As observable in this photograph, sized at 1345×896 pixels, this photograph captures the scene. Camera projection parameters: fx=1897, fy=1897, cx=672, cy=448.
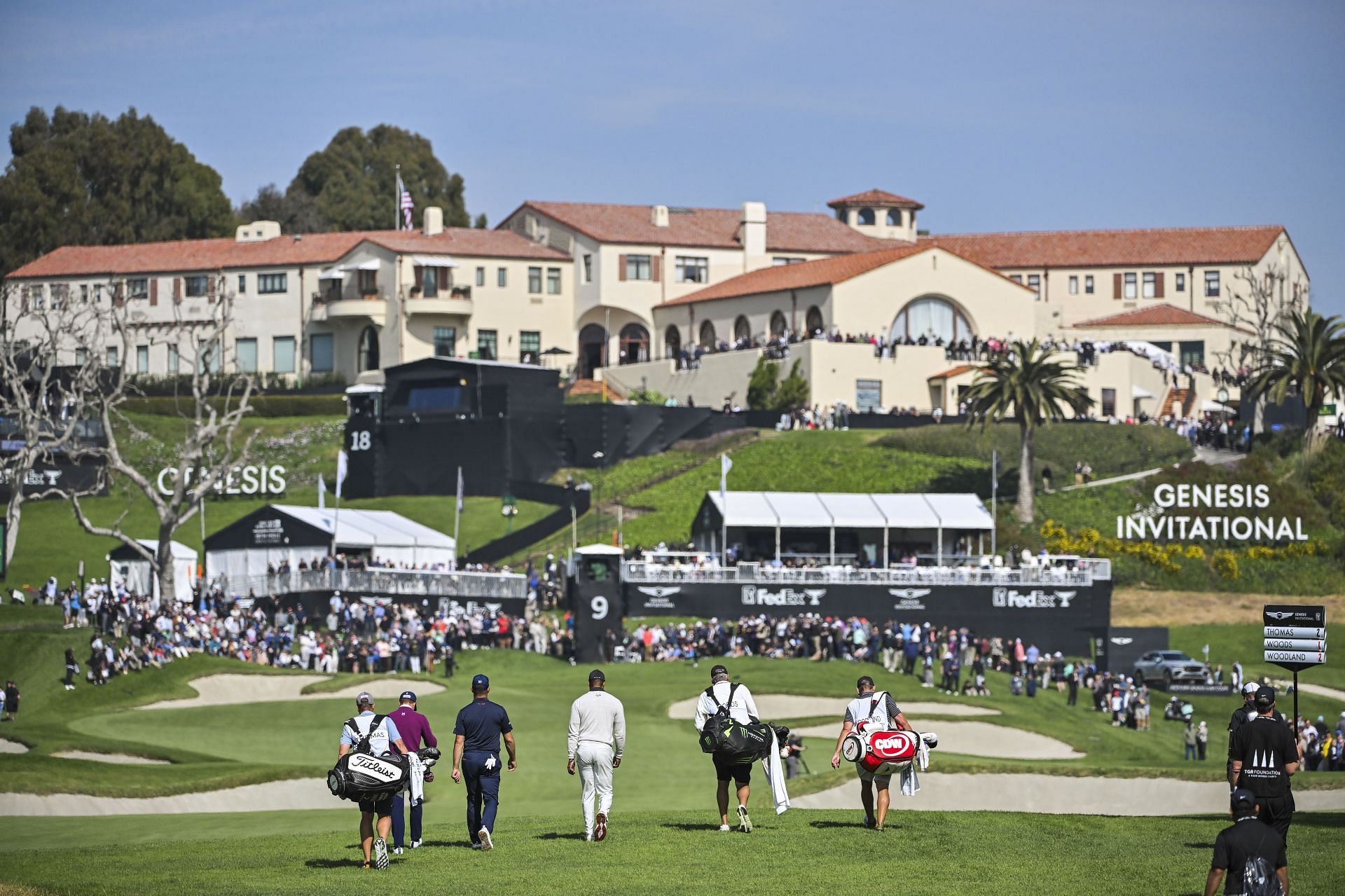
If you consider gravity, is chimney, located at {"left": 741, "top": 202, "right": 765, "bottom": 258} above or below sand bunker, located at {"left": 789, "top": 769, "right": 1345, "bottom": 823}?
above

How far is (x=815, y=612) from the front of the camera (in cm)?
→ 5547

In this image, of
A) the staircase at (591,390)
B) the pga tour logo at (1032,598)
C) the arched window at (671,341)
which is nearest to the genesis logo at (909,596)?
the pga tour logo at (1032,598)

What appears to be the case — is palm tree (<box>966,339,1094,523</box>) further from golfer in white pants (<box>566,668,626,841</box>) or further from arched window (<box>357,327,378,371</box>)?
golfer in white pants (<box>566,668,626,841</box>)

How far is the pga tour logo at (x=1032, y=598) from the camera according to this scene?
5609cm

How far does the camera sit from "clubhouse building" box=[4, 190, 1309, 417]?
277 feet

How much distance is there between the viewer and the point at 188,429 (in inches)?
3228

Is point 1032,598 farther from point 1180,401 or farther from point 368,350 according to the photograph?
point 368,350

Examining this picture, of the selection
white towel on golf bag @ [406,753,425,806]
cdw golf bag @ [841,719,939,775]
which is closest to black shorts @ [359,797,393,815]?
white towel on golf bag @ [406,753,425,806]

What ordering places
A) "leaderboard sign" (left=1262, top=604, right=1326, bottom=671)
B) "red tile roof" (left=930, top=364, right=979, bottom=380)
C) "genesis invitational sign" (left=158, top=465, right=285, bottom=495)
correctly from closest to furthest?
"leaderboard sign" (left=1262, top=604, right=1326, bottom=671) → "genesis invitational sign" (left=158, top=465, right=285, bottom=495) → "red tile roof" (left=930, top=364, right=979, bottom=380)

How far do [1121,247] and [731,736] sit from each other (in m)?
84.4

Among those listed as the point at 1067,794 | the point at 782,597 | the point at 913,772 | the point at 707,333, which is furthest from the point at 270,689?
the point at 707,333

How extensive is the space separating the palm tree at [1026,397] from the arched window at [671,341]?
88.0 ft

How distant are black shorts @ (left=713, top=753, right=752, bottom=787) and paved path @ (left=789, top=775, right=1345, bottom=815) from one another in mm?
11271

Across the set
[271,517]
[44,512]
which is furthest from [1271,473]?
[44,512]
